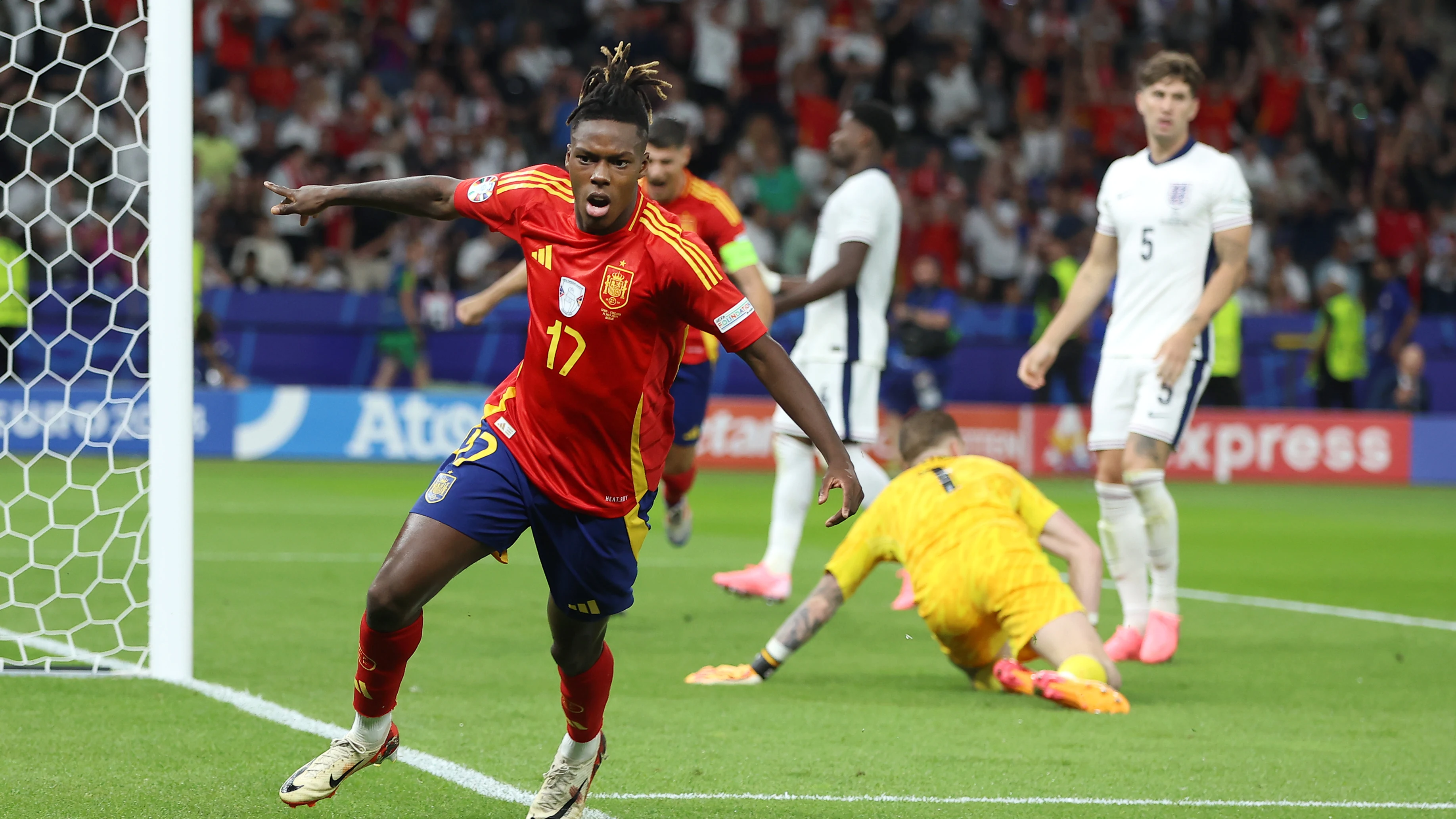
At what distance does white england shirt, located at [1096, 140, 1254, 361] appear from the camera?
7.02 meters

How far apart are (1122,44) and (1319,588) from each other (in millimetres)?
15719

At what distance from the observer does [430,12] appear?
2141cm

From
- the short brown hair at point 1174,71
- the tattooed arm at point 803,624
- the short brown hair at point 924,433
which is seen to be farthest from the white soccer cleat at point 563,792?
the short brown hair at point 1174,71

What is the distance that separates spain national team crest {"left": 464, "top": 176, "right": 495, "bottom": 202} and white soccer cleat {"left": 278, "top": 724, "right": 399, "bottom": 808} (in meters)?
1.35

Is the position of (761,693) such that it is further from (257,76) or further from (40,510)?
(257,76)

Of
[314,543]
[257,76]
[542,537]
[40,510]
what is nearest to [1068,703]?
[542,537]

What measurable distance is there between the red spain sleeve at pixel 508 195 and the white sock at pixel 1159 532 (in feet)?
11.9

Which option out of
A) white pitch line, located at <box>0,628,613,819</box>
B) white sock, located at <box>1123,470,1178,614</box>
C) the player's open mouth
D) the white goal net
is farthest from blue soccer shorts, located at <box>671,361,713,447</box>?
the player's open mouth

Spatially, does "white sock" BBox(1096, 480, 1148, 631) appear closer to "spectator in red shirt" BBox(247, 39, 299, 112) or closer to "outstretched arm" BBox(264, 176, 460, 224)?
"outstretched arm" BBox(264, 176, 460, 224)

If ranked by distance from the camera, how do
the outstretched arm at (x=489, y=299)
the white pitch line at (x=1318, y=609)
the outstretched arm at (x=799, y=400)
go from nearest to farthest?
the outstretched arm at (x=799, y=400) < the outstretched arm at (x=489, y=299) < the white pitch line at (x=1318, y=609)

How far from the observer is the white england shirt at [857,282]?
26.9 ft

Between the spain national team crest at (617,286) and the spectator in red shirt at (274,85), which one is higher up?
the spectator in red shirt at (274,85)

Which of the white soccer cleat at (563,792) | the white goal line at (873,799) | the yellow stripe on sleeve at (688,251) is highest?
the yellow stripe on sleeve at (688,251)

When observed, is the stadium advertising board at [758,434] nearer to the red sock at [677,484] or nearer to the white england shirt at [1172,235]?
the red sock at [677,484]
